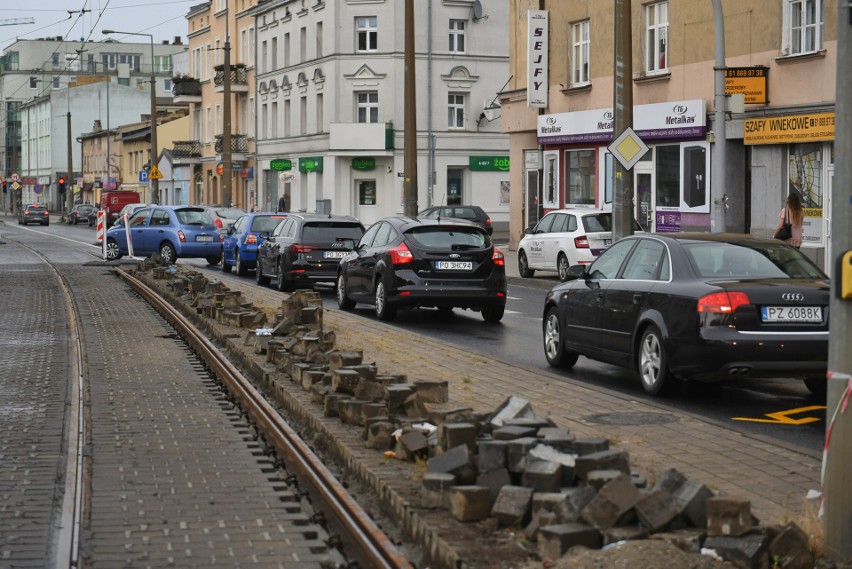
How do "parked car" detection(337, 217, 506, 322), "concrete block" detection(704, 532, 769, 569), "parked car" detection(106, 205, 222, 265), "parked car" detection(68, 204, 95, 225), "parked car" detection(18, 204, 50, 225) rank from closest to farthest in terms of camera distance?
"concrete block" detection(704, 532, 769, 569) < "parked car" detection(337, 217, 506, 322) < "parked car" detection(106, 205, 222, 265) < "parked car" detection(18, 204, 50, 225) < "parked car" detection(68, 204, 95, 225)

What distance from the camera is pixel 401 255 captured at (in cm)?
1964

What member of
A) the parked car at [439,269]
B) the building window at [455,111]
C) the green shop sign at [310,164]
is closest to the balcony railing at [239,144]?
the green shop sign at [310,164]

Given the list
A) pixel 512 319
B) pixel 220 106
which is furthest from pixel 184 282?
pixel 220 106

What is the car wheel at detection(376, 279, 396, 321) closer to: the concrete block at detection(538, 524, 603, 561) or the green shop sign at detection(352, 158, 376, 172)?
the concrete block at detection(538, 524, 603, 561)

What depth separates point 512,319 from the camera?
816 inches

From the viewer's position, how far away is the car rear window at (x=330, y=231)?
25812mm

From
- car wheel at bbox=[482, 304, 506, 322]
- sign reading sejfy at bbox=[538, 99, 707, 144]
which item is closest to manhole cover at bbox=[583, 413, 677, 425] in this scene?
car wheel at bbox=[482, 304, 506, 322]

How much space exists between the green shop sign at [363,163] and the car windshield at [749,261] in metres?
51.3

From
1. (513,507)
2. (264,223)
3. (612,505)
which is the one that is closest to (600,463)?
(513,507)

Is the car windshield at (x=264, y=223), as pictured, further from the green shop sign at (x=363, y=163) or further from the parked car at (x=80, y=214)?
the parked car at (x=80, y=214)

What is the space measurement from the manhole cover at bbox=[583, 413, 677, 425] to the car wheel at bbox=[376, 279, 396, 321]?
985 cm

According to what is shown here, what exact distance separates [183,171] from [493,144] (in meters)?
31.3

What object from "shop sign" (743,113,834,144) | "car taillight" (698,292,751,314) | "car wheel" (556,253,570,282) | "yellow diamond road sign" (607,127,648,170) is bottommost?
"car wheel" (556,253,570,282)

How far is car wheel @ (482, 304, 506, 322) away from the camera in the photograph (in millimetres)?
19969
